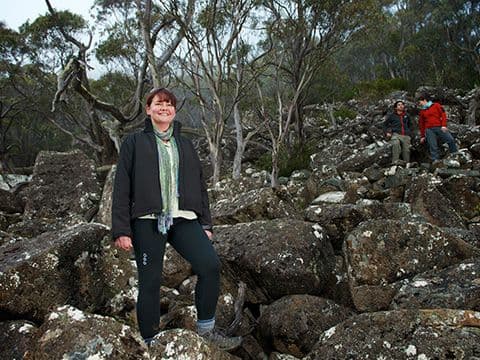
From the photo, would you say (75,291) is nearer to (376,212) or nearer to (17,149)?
(376,212)

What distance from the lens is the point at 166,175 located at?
2.95 metres

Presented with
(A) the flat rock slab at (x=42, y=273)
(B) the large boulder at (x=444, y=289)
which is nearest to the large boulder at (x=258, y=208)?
Answer: (A) the flat rock slab at (x=42, y=273)

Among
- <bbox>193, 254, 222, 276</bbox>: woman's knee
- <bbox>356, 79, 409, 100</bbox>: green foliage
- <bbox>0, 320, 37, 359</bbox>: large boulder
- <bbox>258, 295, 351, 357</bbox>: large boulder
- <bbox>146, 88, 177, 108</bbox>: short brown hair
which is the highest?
<bbox>356, 79, 409, 100</bbox>: green foliage

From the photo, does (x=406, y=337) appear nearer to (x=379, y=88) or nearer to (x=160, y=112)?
(x=160, y=112)

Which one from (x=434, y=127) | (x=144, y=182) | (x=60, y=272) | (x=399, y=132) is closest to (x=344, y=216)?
(x=144, y=182)

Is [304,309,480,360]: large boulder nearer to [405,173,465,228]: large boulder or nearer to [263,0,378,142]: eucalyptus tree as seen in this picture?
[405,173,465,228]: large boulder

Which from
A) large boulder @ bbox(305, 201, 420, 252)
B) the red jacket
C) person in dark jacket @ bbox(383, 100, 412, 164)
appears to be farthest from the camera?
person in dark jacket @ bbox(383, 100, 412, 164)

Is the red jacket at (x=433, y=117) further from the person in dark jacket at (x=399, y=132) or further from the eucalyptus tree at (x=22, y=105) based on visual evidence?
the eucalyptus tree at (x=22, y=105)

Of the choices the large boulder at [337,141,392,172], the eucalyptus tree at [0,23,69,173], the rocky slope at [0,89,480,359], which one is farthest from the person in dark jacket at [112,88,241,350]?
the eucalyptus tree at [0,23,69,173]

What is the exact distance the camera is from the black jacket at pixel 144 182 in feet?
9.29

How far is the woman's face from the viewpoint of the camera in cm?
303

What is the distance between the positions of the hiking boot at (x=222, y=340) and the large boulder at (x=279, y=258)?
3.15ft

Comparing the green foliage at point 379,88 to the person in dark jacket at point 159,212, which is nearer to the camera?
the person in dark jacket at point 159,212

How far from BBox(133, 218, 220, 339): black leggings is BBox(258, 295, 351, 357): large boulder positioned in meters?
0.74
